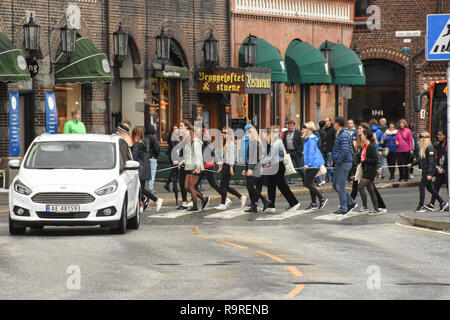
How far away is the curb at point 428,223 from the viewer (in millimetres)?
19156

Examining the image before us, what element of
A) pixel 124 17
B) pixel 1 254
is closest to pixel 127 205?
pixel 1 254

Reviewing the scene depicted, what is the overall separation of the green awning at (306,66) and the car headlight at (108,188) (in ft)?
75.6

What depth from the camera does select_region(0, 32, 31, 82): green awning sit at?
26.6m

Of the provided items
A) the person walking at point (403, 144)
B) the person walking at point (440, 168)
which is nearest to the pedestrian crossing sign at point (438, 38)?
the person walking at point (440, 168)

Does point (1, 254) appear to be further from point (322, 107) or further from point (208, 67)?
point (322, 107)

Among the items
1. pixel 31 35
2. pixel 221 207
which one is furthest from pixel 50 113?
pixel 221 207

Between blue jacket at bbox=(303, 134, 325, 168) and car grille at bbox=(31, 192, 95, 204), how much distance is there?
24.4 feet

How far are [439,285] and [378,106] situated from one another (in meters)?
39.9

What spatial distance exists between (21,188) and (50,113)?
42.2ft

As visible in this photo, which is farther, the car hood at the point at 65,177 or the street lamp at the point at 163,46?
the street lamp at the point at 163,46

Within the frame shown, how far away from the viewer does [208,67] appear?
3597cm

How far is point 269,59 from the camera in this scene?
37.6 meters

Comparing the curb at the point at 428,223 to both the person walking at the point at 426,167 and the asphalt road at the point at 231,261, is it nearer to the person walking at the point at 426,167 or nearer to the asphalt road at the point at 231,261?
the asphalt road at the point at 231,261

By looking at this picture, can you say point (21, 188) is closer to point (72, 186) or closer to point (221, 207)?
point (72, 186)
